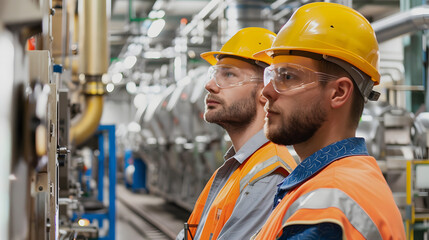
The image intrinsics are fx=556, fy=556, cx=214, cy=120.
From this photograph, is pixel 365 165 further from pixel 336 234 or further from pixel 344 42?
pixel 344 42

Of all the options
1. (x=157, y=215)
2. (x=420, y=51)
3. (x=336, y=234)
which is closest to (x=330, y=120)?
(x=336, y=234)

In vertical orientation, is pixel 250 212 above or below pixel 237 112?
below

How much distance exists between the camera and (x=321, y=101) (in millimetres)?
1545

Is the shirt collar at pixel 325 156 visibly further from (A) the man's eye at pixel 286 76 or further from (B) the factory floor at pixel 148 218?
(B) the factory floor at pixel 148 218

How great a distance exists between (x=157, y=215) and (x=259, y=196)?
36.2ft

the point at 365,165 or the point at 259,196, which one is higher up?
the point at 365,165

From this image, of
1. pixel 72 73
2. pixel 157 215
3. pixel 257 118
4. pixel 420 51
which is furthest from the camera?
pixel 157 215

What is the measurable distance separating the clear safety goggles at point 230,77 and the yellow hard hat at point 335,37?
36.8 inches

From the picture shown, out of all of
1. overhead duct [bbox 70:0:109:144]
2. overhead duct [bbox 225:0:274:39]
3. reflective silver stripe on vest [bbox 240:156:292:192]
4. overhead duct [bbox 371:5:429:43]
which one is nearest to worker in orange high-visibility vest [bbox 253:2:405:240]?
reflective silver stripe on vest [bbox 240:156:292:192]

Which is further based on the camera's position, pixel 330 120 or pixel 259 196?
pixel 259 196

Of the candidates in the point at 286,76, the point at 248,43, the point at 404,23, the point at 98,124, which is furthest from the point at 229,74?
the point at 404,23

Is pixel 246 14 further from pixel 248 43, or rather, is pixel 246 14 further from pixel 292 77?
pixel 292 77

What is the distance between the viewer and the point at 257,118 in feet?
8.53

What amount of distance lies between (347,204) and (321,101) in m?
0.39
